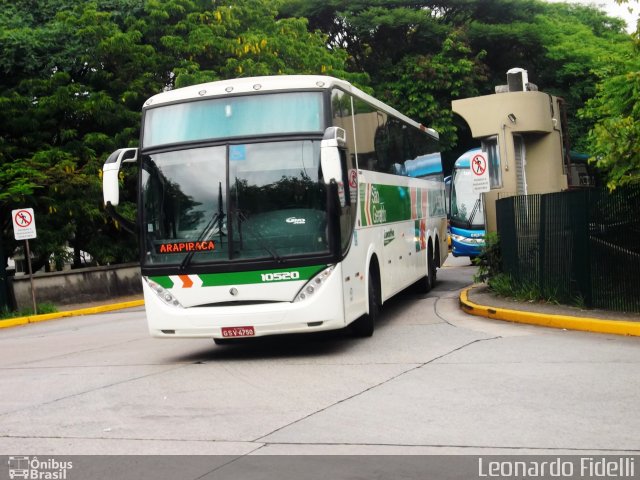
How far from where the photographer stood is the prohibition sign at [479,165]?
794 inches

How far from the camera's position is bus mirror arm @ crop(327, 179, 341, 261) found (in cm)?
1141

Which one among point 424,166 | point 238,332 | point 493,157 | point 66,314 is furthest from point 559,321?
point 66,314

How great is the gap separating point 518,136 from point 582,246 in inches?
386

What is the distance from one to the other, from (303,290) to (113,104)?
1898 centimetres

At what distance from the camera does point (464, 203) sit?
31.9m

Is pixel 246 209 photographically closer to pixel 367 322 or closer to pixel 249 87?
pixel 249 87

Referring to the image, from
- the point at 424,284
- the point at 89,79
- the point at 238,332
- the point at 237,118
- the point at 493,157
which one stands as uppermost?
the point at 89,79

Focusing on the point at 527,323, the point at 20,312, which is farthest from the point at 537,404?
the point at 20,312

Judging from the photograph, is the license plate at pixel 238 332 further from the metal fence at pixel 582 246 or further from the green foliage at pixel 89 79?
the green foliage at pixel 89 79

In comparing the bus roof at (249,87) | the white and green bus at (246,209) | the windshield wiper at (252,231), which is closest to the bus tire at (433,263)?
the white and green bus at (246,209)

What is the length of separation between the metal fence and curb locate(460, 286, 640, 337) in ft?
2.89

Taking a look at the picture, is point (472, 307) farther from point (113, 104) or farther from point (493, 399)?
point (113, 104)

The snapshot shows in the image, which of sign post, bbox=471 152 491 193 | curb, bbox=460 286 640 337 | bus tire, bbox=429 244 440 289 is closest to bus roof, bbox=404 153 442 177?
sign post, bbox=471 152 491 193

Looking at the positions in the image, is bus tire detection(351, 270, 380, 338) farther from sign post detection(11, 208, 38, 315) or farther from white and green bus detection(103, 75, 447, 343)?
sign post detection(11, 208, 38, 315)
